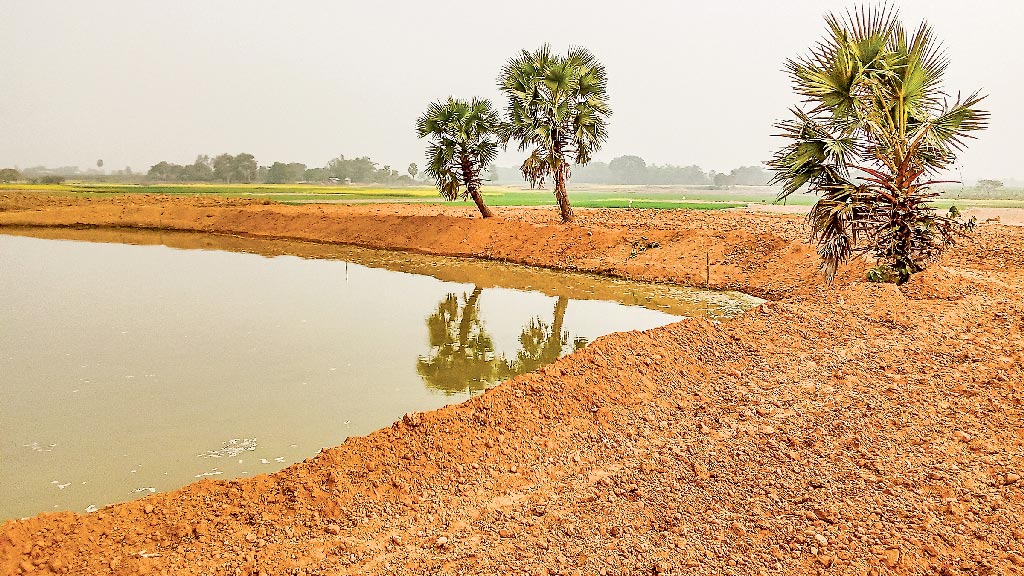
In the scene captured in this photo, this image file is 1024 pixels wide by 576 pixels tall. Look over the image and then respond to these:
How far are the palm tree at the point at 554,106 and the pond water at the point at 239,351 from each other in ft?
17.4

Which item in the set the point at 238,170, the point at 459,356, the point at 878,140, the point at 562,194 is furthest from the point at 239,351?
the point at 238,170

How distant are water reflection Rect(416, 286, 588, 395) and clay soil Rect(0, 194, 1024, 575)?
4.17ft

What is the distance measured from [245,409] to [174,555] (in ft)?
8.13

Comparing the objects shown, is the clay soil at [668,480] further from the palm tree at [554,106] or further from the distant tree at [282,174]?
the distant tree at [282,174]

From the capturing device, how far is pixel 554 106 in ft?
62.4

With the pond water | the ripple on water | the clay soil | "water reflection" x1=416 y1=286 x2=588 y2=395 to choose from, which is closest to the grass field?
the pond water

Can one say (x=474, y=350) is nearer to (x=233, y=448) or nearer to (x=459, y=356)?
(x=459, y=356)

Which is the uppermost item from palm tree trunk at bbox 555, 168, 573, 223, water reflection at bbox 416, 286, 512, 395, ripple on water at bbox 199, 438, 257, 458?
palm tree trunk at bbox 555, 168, 573, 223

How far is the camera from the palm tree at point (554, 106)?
19.0 meters

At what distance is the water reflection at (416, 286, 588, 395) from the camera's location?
7.15 meters

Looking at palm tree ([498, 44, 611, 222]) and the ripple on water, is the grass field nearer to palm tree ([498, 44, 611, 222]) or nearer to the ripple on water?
palm tree ([498, 44, 611, 222])

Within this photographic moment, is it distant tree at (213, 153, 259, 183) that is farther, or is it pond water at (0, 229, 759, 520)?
distant tree at (213, 153, 259, 183)

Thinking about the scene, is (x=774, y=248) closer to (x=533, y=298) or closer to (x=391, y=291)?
(x=533, y=298)

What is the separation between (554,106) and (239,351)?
45.2 feet
